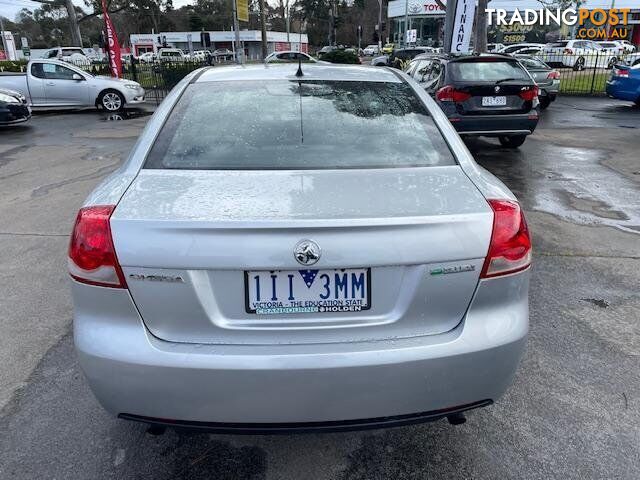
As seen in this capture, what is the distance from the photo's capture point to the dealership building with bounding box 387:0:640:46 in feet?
181

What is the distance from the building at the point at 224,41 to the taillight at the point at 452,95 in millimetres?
61580

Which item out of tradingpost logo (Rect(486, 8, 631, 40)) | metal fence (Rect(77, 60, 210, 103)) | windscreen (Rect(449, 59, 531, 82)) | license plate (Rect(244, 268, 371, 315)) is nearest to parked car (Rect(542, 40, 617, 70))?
tradingpost logo (Rect(486, 8, 631, 40))

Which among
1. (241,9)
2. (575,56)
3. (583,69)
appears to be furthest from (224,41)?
(583,69)

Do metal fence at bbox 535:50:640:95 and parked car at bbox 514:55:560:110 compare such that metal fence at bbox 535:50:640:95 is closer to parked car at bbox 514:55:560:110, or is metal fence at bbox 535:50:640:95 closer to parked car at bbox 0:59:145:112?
parked car at bbox 514:55:560:110

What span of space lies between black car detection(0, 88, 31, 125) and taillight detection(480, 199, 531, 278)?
1357 cm

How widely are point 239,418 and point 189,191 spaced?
0.88 m

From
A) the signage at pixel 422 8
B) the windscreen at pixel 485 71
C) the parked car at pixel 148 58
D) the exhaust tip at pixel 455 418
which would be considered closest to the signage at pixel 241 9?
the parked car at pixel 148 58

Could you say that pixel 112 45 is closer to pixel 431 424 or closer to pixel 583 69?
pixel 431 424

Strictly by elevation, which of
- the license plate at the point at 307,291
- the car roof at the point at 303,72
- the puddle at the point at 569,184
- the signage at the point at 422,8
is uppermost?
the signage at the point at 422,8

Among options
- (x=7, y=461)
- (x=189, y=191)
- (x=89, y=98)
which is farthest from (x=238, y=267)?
(x=89, y=98)

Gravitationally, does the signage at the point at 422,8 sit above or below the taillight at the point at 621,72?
above

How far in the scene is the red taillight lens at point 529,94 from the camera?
8852 mm

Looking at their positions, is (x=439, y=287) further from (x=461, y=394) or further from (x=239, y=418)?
(x=239, y=418)

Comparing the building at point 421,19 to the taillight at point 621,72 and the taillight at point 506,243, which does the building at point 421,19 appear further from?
the taillight at point 506,243
